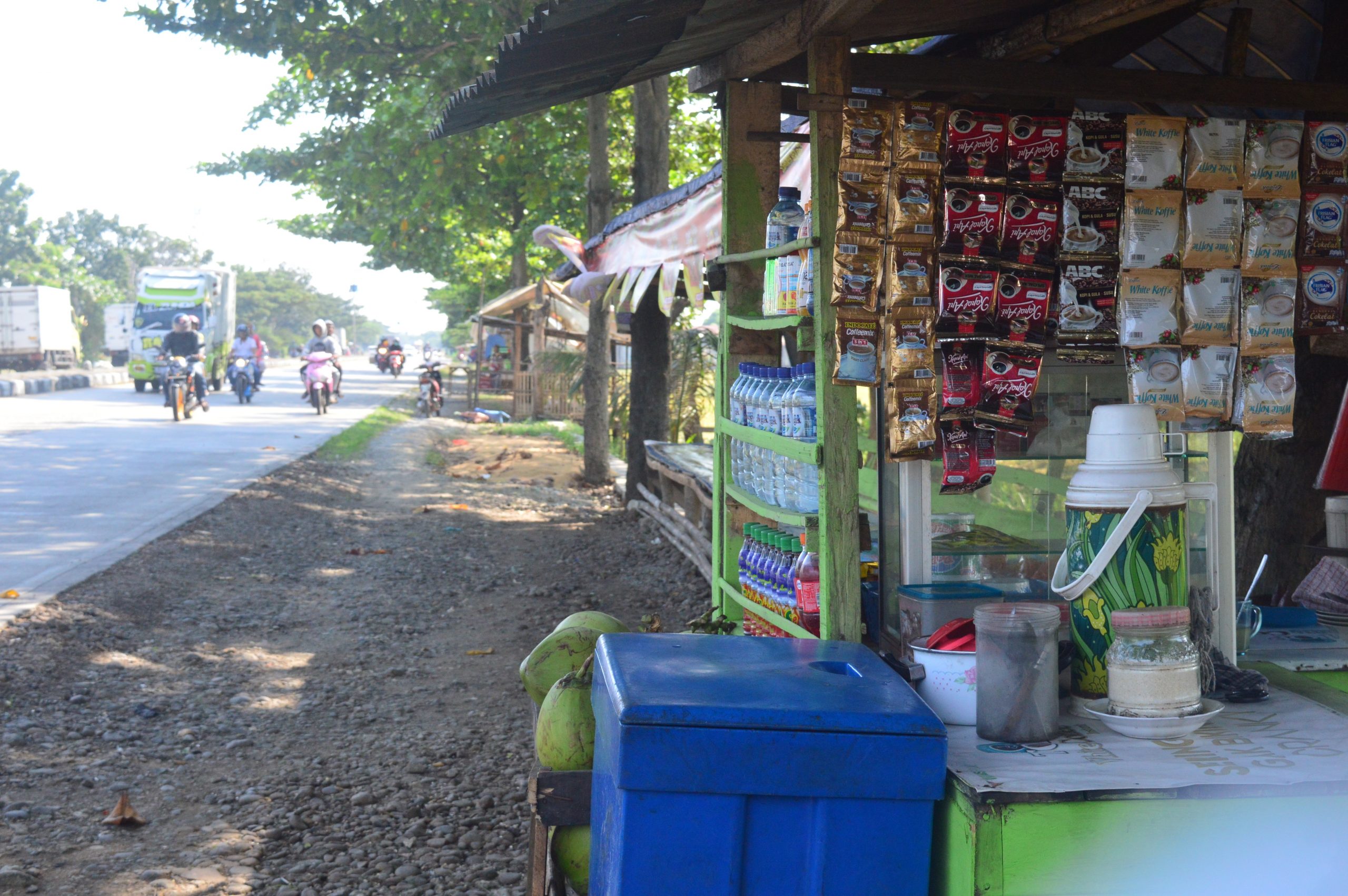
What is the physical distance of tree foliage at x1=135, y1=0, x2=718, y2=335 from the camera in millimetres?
11266

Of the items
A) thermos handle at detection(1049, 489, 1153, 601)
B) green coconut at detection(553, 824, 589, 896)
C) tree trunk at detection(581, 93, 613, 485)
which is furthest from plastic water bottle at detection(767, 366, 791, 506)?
tree trunk at detection(581, 93, 613, 485)

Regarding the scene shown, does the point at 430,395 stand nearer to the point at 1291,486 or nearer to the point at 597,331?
the point at 597,331

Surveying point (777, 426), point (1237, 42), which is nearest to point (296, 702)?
point (777, 426)

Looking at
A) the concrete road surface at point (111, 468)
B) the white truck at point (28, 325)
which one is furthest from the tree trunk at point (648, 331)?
the white truck at point (28, 325)

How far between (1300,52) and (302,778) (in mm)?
5028

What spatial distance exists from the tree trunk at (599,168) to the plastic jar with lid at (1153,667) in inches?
379

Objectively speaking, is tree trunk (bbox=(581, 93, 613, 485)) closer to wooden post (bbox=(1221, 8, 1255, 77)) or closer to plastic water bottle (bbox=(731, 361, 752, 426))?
plastic water bottle (bbox=(731, 361, 752, 426))

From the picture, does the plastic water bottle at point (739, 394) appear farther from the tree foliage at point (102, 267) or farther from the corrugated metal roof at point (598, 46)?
the tree foliage at point (102, 267)

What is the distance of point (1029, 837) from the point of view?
220cm

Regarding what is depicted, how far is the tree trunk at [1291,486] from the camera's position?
5617 mm

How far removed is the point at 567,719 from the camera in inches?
122

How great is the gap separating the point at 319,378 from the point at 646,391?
46.1 feet

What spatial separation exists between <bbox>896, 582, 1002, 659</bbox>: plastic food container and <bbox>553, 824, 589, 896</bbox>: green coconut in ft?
3.33

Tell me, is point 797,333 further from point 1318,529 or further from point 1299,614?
point 1318,529
